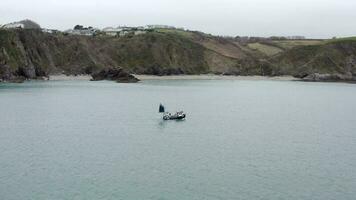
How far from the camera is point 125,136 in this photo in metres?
67.9

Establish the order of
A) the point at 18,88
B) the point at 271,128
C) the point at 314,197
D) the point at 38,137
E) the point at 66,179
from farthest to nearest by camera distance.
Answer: the point at 18,88 → the point at 271,128 → the point at 38,137 → the point at 66,179 → the point at 314,197

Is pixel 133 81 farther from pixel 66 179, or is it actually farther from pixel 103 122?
pixel 66 179

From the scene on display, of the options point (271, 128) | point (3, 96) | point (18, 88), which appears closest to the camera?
point (271, 128)

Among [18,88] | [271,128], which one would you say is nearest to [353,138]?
[271,128]

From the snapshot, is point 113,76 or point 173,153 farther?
point 113,76

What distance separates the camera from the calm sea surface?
138ft


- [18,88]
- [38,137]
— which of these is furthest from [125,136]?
[18,88]

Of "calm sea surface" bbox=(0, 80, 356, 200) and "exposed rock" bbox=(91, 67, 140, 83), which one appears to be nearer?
"calm sea surface" bbox=(0, 80, 356, 200)

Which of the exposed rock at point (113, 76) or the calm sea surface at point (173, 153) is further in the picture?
Answer: the exposed rock at point (113, 76)

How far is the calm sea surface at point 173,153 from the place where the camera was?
41938 mm

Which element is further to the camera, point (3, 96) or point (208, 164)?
point (3, 96)

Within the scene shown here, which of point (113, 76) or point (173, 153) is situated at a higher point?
point (113, 76)

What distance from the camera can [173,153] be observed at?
5650 cm

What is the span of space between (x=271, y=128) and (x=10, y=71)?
117 meters
